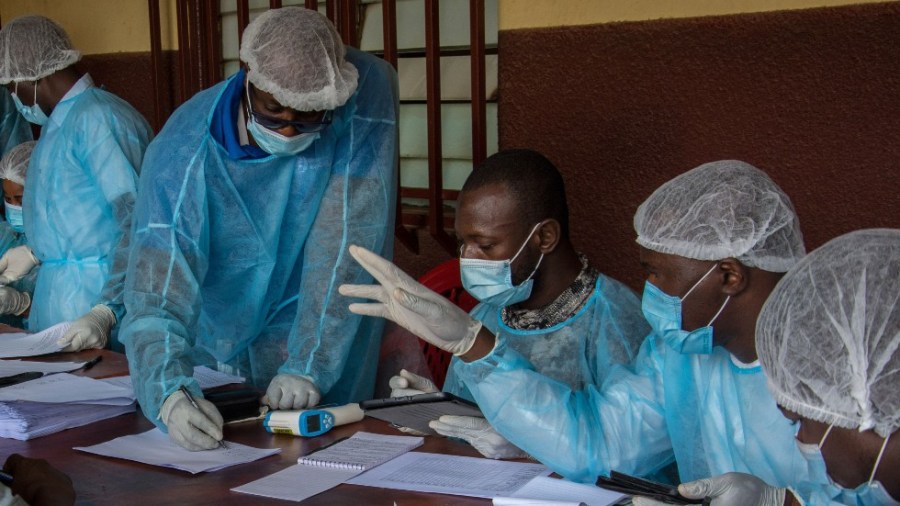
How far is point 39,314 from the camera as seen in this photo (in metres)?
3.80

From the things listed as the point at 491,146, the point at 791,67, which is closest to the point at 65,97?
the point at 491,146

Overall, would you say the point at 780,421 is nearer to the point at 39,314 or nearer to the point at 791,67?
the point at 791,67

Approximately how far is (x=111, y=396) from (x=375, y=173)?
0.91m

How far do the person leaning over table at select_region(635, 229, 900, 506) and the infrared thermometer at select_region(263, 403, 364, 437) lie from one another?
1044 mm

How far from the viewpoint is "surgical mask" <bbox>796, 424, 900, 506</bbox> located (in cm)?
146

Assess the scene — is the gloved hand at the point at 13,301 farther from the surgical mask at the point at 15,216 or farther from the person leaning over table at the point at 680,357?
the person leaning over table at the point at 680,357

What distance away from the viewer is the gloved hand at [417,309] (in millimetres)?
2037

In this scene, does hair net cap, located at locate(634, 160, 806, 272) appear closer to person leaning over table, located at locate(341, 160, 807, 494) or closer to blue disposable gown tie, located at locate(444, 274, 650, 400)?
person leaning over table, located at locate(341, 160, 807, 494)

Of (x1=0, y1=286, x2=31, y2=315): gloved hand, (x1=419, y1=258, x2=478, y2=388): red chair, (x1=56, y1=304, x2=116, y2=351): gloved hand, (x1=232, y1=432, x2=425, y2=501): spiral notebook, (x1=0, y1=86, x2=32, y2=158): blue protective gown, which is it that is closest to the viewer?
(x1=232, y1=432, x2=425, y2=501): spiral notebook

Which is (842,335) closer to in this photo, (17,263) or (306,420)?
(306,420)

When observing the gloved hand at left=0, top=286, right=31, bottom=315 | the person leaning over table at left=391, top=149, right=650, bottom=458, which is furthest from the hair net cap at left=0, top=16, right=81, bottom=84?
the person leaning over table at left=391, top=149, right=650, bottom=458

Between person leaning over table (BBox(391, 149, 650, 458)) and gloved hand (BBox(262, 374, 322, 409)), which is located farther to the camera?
person leaning over table (BBox(391, 149, 650, 458))

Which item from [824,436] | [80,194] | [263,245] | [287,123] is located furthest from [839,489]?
[80,194]

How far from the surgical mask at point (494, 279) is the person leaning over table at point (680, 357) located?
0.43 metres
